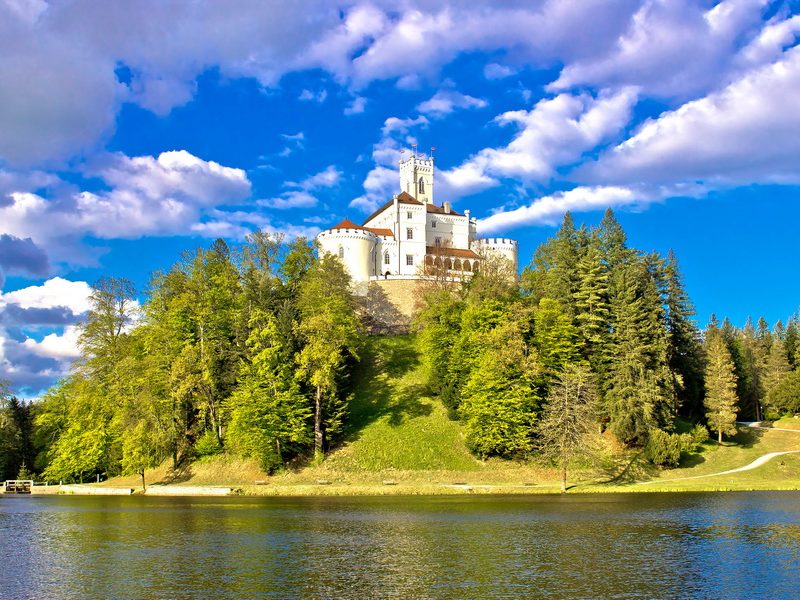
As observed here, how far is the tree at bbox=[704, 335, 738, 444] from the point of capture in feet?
195

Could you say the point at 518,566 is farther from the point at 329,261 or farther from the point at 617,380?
the point at 329,261

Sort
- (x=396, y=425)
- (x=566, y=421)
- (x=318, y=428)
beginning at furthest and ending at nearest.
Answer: (x=396, y=425)
(x=318, y=428)
(x=566, y=421)

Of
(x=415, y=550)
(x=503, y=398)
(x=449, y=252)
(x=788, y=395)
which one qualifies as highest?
(x=449, y=252)

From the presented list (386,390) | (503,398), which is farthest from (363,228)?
(503,398)

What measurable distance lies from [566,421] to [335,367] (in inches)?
724

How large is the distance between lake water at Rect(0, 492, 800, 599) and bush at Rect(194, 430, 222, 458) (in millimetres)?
15834

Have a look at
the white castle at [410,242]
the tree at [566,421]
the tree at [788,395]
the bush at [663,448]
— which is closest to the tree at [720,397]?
the bush at [663,448]

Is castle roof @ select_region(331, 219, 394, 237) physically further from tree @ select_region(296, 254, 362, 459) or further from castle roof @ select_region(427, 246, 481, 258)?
tree @ select_region(296, 254, 362, 459)

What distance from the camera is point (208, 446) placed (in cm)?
5616

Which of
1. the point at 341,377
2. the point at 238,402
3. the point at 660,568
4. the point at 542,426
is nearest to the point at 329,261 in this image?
the point at 341,377

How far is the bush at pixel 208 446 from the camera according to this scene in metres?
56.2

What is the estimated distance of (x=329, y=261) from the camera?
240 ft

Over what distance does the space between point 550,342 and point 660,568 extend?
35815 millimetres

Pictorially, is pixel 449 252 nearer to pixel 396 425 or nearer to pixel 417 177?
pixel 417 177
